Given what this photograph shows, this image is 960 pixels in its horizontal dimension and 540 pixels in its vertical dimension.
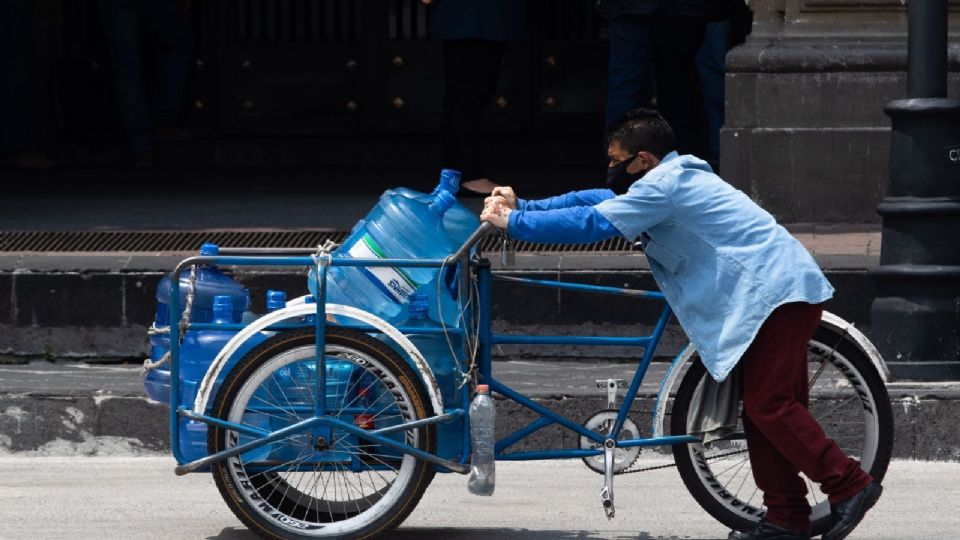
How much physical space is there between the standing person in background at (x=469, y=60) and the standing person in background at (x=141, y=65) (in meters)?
3.10

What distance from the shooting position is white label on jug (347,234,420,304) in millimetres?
5824

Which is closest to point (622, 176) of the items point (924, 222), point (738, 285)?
point (738, 285)

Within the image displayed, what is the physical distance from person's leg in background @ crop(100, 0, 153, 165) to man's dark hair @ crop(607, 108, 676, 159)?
7933 mm

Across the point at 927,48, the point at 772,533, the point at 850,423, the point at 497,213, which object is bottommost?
the point at 772,533

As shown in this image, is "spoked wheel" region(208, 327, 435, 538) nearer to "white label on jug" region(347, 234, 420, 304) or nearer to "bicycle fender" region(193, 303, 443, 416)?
"bicycle fender" region(193, 303, 443, 416)

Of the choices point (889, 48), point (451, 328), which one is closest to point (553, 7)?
point (889, 48)

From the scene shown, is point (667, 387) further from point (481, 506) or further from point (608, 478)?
point (481, 506)

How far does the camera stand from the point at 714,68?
38.5 feet

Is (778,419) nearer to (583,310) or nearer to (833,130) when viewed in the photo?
(583,310)

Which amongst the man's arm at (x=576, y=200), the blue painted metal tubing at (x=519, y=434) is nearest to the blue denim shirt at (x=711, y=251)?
the man's arm at (x=576, y=200)

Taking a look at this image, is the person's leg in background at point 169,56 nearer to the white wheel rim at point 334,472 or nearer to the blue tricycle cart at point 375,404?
the blue tricycle cart at point 375,404

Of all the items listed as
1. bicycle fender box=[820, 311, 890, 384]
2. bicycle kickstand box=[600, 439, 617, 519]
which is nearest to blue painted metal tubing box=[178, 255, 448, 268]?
bicycle kickstand box=[600, 439, 617, 519]

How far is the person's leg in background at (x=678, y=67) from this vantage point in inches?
412

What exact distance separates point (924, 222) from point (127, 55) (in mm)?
6862
